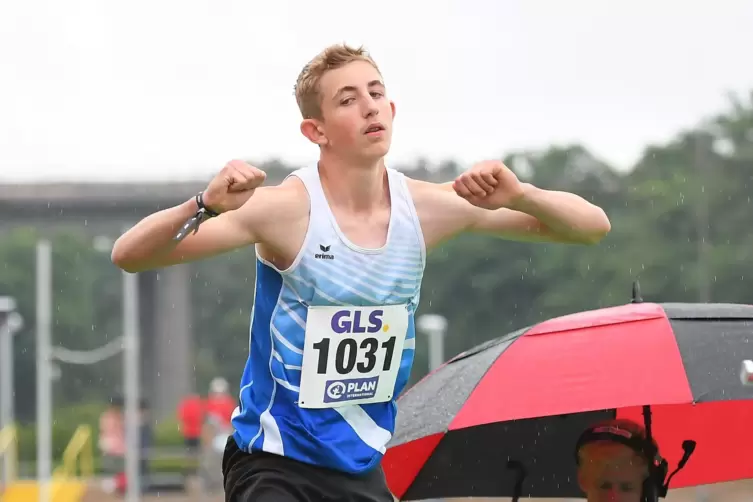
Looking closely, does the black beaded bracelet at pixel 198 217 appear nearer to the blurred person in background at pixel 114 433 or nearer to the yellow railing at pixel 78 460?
the yellow railing at pixel 78 460

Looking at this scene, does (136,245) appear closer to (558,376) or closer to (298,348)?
(298,348)

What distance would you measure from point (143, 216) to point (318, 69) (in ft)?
90.1

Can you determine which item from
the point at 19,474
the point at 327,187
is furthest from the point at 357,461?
the point at 19,474

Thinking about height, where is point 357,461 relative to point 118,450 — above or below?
above

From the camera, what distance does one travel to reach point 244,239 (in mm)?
4004

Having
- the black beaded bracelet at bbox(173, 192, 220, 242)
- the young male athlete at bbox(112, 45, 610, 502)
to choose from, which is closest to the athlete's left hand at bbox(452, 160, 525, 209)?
the young male athlete at bbox(112, 45, 610, 502)

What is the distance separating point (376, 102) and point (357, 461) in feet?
3.45

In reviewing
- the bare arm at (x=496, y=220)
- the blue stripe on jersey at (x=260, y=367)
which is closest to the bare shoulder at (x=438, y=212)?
the bare arm at (x=496, y=220)

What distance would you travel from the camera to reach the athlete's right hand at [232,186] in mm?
3643

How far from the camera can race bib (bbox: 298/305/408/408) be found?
4082 mm

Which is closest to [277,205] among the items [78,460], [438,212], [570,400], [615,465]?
[438,212]

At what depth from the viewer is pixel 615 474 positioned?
16.1 ft

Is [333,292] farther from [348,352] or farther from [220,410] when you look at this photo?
[220,410]

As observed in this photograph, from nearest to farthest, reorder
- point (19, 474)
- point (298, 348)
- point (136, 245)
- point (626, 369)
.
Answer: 1. point (136, 245)
2. point (298, 348)
3. point (626, 369)
4. point (19, 474)
